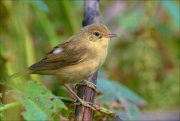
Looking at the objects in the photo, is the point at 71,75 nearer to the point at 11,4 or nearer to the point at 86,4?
the point at 86,4

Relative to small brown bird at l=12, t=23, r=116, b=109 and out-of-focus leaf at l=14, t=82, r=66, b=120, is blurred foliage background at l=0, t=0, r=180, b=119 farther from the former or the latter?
out-of-focus leaf at l=14, t=82, r=66, b=120

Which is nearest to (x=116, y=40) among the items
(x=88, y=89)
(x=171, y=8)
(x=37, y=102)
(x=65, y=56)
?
(x=171, y=8)

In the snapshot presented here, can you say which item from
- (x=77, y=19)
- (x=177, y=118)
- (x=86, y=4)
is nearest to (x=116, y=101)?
(x=86, y=4)

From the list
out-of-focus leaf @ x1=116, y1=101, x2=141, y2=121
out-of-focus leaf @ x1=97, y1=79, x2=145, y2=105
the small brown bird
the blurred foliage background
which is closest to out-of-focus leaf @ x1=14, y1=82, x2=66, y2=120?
the small brown bird

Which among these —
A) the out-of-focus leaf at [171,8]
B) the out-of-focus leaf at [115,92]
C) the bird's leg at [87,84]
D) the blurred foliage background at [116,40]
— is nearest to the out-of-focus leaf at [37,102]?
the bird's leg at [87,84]

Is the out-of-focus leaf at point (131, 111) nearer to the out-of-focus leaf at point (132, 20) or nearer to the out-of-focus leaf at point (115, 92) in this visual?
the out-of-focus leaf at point (115, 92)
